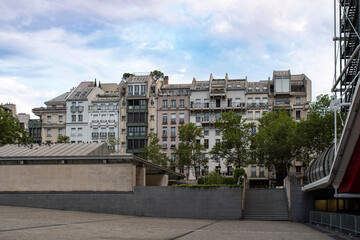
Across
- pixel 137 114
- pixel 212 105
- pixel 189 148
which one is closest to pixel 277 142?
pixel 189 148

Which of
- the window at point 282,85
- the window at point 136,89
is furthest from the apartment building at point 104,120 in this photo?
the window at point 282,85

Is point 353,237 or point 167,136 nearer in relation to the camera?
point 353,237

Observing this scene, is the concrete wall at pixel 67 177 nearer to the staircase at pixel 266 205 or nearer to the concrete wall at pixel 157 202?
the concrete wall at pixel 157 202

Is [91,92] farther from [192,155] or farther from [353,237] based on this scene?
→ [353,237]

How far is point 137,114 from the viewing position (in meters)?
98.2

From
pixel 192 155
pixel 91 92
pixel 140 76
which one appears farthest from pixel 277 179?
pixel 91 92

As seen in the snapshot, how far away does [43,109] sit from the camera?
→ 10381cm

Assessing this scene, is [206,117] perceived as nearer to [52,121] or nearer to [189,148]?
[189,148]

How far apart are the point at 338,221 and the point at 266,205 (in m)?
16.2

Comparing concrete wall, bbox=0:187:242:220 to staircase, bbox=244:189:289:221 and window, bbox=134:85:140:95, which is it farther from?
window, bbox=134:85:140:95

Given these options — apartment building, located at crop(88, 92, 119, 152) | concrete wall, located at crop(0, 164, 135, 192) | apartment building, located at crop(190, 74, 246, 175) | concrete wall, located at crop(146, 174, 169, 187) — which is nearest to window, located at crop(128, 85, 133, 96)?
apartment building, located at crop(88, 92, 119, 152)

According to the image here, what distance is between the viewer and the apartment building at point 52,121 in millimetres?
101875

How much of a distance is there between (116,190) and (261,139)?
34479mm

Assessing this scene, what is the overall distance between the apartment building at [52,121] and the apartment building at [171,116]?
71.7ft
